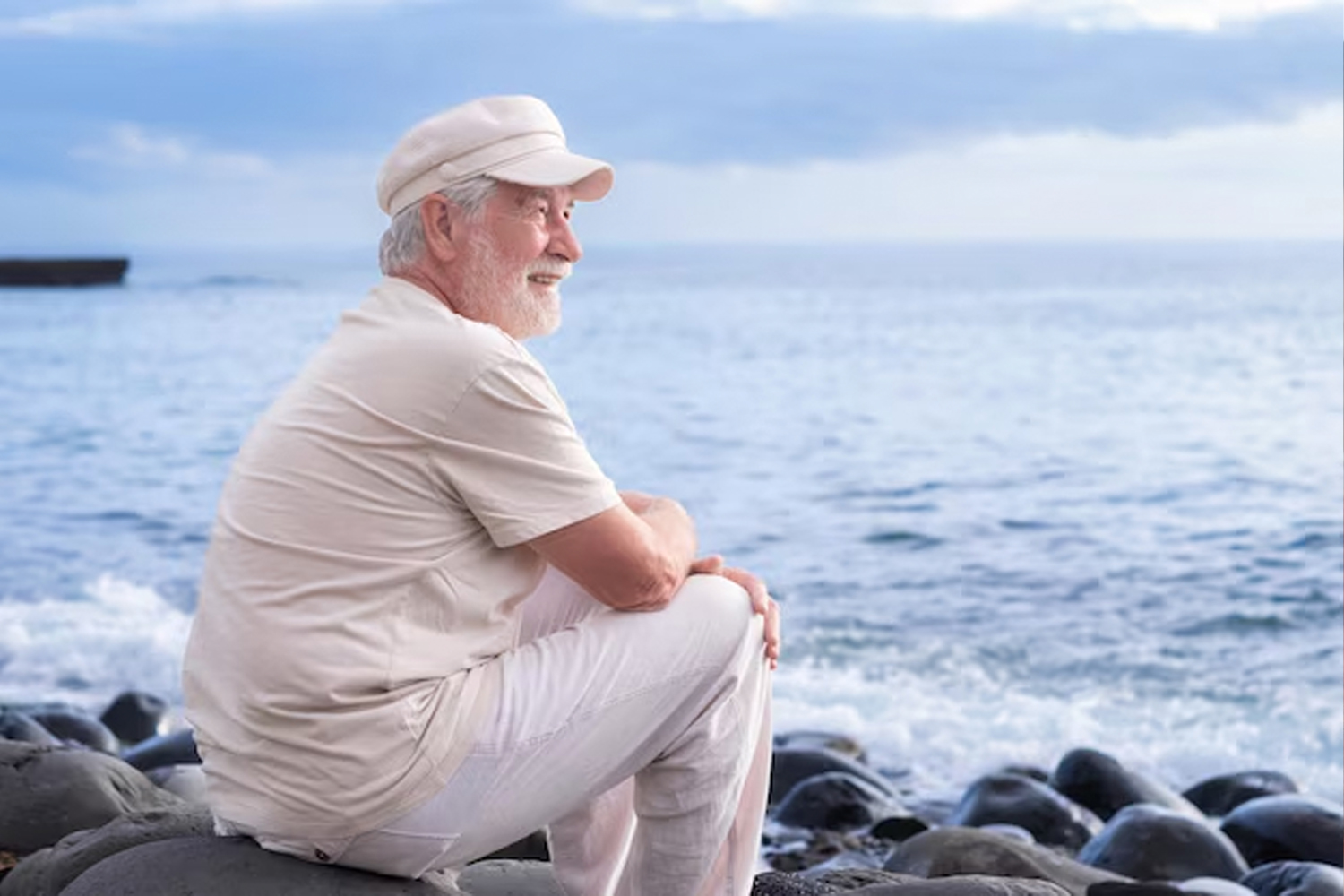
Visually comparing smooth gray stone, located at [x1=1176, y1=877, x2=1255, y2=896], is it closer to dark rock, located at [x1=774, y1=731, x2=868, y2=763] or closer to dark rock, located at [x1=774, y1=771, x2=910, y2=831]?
dark rock, located at [x1=774, y1=771, x2=910, y2=831]

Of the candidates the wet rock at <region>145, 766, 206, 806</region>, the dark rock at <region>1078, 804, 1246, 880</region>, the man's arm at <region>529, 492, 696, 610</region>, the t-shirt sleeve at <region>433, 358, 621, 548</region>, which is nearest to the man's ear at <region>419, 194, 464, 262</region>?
the t-shirt sleeve at <region>433, 358, 621, 548</region>

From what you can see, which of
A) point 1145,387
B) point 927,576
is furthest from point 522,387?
point 1145,387

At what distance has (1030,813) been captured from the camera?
7.76 m

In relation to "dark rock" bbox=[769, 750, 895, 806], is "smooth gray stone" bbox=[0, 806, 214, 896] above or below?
above

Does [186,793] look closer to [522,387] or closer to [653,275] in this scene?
[522,387]

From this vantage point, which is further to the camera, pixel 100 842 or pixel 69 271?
pixel 69 271

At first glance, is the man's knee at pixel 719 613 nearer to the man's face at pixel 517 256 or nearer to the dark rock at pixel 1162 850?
the man's face at pixel 517 256

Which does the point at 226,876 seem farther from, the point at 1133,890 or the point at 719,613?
the point at 1133,890

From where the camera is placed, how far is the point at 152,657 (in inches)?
471

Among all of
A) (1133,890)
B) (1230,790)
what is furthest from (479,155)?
(1230,790)

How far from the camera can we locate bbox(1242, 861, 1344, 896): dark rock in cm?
662

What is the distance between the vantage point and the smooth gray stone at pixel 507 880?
14.0ft

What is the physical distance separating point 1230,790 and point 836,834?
2.08m

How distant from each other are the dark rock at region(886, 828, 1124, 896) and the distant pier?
63.9 metres
